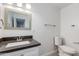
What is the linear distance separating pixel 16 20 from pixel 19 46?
0.36 metres

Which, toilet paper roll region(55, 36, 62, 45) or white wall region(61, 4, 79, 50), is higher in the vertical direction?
white wall region(61, 4, 79, 50)

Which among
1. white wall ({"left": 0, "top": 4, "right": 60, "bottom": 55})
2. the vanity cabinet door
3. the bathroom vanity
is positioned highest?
white wall ({"left": 0, "top": 4, "right": 60, "bottom": 55})

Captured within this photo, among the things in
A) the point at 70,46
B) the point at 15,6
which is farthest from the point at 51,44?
the point at 15,6

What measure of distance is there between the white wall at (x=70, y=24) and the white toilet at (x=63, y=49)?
74mm

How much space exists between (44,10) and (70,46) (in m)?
0.67

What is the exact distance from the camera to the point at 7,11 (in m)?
1.11

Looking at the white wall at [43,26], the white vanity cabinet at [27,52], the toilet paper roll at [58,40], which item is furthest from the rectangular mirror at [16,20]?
the toilet paper roll at [58,40]

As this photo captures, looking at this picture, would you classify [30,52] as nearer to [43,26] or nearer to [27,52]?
[27,52]

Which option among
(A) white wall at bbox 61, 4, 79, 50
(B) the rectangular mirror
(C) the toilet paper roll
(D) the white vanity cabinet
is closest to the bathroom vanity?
(D) the white vanity cabinet

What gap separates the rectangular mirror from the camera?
3.62 feet

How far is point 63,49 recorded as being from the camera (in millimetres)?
1236

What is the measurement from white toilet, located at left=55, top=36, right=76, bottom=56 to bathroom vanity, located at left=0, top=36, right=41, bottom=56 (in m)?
0.30

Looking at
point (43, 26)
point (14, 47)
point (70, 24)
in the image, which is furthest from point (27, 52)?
point (70, 24)

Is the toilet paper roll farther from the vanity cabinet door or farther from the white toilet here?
the vanity cabinet door
